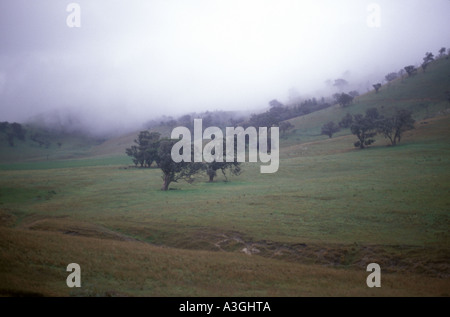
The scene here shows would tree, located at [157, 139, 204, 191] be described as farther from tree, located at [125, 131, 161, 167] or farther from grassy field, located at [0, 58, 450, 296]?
tree, located at [125, 131, 161, 167]

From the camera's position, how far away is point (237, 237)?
2520cm

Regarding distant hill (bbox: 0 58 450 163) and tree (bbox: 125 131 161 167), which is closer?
tree (bbox: 125 131 161 167)

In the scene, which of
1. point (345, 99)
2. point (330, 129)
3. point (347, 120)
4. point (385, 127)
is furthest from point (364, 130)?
point (345, 99)

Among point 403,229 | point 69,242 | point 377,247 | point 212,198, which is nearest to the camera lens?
point 69,242

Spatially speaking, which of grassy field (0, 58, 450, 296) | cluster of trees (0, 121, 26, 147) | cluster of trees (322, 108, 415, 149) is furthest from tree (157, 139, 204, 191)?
cluster of trees (0, 121, 26, 147)

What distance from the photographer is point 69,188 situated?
53438mm

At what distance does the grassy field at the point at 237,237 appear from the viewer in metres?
15.0

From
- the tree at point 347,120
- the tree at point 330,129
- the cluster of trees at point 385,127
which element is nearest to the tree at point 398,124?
the cluster of trees at point 385,127

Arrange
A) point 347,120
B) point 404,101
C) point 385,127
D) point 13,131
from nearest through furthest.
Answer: point 385,127 → point 347,120 → point 404,101 → point 13,131

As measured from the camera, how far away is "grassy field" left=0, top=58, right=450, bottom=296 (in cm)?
1502

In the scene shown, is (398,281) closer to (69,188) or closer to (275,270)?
(275,270)

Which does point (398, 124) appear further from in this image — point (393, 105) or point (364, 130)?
point (393, 105)
